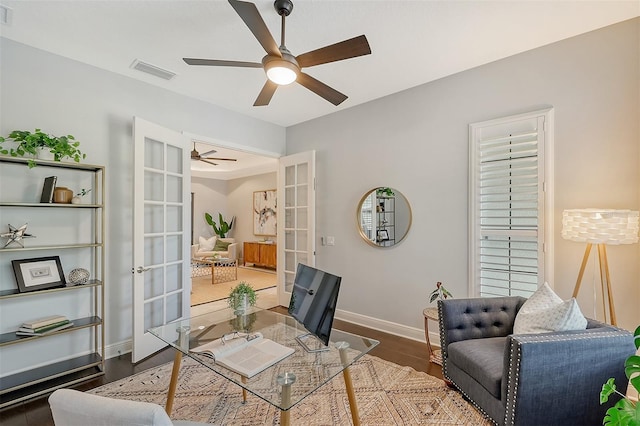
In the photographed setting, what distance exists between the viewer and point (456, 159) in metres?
3.06

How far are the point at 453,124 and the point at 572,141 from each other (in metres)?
0.98

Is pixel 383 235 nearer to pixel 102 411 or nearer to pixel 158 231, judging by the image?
pixel 158 231

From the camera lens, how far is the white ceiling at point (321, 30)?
207cm

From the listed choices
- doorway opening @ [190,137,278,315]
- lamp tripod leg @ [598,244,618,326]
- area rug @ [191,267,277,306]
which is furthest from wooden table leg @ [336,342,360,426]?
doorway opening @ [190,137,278,315]

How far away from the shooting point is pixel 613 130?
2303 mm

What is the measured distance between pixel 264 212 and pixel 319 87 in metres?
6.21

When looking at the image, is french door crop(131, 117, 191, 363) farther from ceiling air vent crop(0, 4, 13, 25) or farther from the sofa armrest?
the sofa armrest

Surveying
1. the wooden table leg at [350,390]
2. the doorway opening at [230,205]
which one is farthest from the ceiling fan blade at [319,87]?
the doorway opening at [230,205]

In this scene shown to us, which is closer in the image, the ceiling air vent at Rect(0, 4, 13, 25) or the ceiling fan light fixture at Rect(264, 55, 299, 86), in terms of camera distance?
the ceiling fan light fixture at Rect(264, 55, 299, 86)

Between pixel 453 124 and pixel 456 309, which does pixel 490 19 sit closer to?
pixel 453 124

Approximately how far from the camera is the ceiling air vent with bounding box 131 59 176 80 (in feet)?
9.13

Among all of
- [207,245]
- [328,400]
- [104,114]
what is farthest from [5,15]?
[207,245]

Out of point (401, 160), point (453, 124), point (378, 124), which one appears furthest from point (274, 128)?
point (453, 124)

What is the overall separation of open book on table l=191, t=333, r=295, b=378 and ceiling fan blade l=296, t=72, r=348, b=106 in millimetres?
1760
